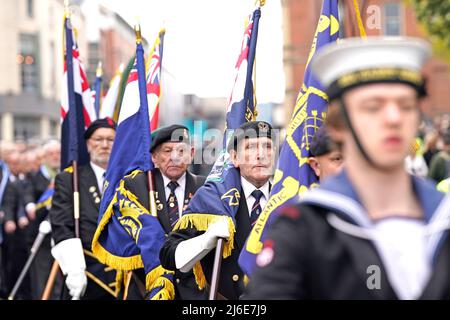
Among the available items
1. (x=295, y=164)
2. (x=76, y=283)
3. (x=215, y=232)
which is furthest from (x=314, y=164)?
(x=76, y=283)

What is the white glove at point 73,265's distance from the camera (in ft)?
26.4

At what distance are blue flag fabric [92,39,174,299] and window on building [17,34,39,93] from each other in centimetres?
4697

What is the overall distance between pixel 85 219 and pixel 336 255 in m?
5.85

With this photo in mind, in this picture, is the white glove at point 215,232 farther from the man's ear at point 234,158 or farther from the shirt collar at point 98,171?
the shirt collar at point 98,171

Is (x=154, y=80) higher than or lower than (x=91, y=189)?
higher

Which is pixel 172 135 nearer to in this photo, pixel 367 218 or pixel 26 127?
pixel 367 218

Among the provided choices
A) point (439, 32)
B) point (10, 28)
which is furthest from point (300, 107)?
point (10, 28)

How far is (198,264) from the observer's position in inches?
252

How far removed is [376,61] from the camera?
2922 mm

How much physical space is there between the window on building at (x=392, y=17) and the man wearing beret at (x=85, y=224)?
47.0 metres

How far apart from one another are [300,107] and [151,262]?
1.86 m

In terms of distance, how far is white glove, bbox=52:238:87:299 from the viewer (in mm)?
8047

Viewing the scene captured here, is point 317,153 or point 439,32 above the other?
point 439,32

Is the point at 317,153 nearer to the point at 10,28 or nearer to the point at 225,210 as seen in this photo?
the point at 225,210
